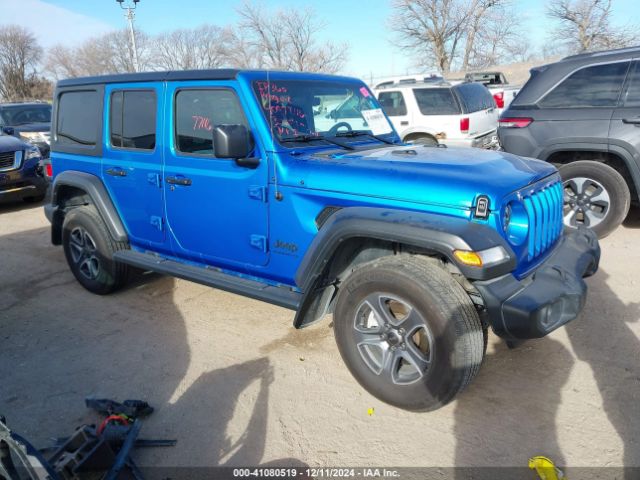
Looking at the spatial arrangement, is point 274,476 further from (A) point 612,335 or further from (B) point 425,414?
(A) point 612,335

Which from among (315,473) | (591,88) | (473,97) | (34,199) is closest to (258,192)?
(315,473)

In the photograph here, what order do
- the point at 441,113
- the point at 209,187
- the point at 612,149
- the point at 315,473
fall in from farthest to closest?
1. the point at 441,113
2. the point at 612,149
3. the point at 209,187
4. the point at 315,473

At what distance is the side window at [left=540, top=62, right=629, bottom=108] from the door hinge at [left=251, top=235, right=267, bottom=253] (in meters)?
4.26

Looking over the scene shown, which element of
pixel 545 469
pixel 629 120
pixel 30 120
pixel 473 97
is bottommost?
pixel 545 469

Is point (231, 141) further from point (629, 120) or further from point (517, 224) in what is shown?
point (629, 120)

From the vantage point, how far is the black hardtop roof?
3512 millimetres

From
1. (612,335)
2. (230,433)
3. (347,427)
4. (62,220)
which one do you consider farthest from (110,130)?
(612,335)

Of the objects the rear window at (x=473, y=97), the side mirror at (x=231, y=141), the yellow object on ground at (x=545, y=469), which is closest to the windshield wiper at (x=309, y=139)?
the side mirror at (x=231, y=141)

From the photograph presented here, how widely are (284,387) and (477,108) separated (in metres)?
8.51

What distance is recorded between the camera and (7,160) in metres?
8.66

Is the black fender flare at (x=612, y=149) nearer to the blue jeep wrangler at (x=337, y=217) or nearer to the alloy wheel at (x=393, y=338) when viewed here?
the blue jeep wrangler at (x=337, y=217)

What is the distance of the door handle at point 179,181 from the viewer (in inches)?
146

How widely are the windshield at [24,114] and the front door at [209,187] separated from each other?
11251mm

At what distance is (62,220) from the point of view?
4996 millimetres
